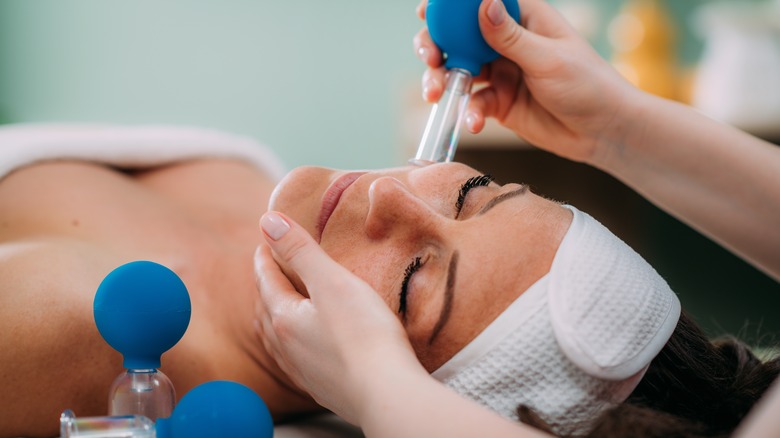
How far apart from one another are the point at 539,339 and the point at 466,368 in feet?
0.31

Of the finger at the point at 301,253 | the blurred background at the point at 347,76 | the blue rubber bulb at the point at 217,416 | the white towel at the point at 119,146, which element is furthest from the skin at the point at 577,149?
the blurred background at the point at 347,76

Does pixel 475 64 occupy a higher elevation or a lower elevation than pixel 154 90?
higher

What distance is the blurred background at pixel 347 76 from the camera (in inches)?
113

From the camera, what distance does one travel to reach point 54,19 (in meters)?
2.89

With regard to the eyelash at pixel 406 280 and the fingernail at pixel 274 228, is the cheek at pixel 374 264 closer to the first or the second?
the eyelash at pixel 406 280

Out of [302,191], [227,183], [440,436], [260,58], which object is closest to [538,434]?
[440,436]

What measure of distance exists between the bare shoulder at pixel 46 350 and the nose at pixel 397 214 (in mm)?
403

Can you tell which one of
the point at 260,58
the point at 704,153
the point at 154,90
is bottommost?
the point at 154,90

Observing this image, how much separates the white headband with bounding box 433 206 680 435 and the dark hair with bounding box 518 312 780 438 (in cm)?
3

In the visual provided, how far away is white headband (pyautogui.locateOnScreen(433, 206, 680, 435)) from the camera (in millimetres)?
842

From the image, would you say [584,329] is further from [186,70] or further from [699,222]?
[186,70]

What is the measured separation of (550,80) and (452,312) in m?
0.54

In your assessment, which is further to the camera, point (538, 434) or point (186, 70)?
point (186, 70)

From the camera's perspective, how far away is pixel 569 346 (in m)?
0.83
